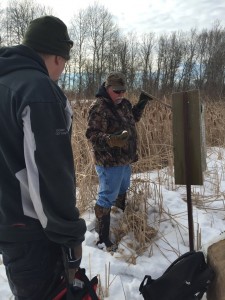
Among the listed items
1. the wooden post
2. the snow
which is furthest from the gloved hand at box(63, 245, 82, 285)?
the wooden post

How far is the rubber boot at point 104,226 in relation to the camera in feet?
10.3

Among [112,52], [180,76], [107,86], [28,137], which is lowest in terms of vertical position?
[28,137]

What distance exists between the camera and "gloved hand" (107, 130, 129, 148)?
271 cm

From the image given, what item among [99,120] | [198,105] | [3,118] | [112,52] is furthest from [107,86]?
[112,52]

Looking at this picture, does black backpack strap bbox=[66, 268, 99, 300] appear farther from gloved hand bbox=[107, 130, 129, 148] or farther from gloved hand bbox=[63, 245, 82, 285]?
gloved hand bbox=[107, 130, 129, 148]

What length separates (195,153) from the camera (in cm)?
246

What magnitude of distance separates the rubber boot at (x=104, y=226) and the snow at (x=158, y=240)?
Answer: 0.26ft

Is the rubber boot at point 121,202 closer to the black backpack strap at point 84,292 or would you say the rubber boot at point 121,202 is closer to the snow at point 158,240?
the snow at point 158,240

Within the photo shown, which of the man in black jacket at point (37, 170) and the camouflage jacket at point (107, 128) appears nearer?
the man in black jacket at point (37, 170)

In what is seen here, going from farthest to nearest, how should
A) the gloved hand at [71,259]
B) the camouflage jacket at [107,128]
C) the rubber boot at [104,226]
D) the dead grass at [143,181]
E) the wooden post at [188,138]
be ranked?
1. the dead grass at [143,181]
2. the rubber boot at [104,226]
3. the camouflage jacket at [107,128]
4. the wooden post at [188,138]
5. the gloved hand at [71,259]

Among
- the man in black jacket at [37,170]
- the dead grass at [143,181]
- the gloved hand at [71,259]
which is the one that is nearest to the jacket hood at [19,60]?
the man in black jacket at [37,170]

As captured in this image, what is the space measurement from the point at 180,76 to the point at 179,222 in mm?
38327

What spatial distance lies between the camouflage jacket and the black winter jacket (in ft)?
5.11

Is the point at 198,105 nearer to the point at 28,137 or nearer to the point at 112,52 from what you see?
the point at 28,137
